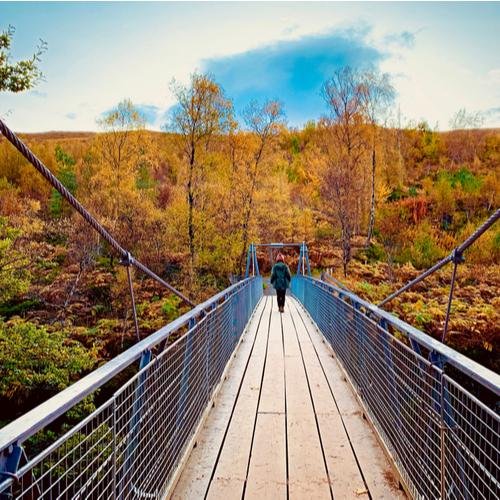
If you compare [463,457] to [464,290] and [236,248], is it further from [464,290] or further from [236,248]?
[236,248]

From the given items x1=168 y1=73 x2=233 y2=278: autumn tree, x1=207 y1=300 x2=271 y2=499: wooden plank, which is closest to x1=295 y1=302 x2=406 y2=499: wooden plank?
x1=207 y1=300 x2=271 y2=499: wooden plank

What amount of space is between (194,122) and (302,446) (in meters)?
18.1

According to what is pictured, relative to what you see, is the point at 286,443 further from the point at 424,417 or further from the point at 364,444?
the point at 424,417

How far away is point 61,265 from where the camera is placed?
22297mm

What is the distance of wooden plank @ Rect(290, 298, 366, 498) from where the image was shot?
2.49 m

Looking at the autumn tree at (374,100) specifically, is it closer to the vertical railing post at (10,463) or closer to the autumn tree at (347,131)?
the autumn tree at (347,131)

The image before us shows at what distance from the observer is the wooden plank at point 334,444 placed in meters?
2.49

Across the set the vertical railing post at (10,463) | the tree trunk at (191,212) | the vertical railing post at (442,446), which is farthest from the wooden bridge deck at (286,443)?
the tree trunk at (191,212)

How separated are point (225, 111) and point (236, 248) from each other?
625 centimetres

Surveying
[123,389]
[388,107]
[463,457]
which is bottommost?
[463,457]

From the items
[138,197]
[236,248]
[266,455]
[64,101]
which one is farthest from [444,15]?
[64,101]

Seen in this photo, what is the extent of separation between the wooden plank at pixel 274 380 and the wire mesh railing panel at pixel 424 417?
712mm

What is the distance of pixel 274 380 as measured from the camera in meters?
4.68

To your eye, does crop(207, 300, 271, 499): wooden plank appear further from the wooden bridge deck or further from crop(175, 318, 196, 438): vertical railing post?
crop(175, 318, 196, 438): vertical railing post
